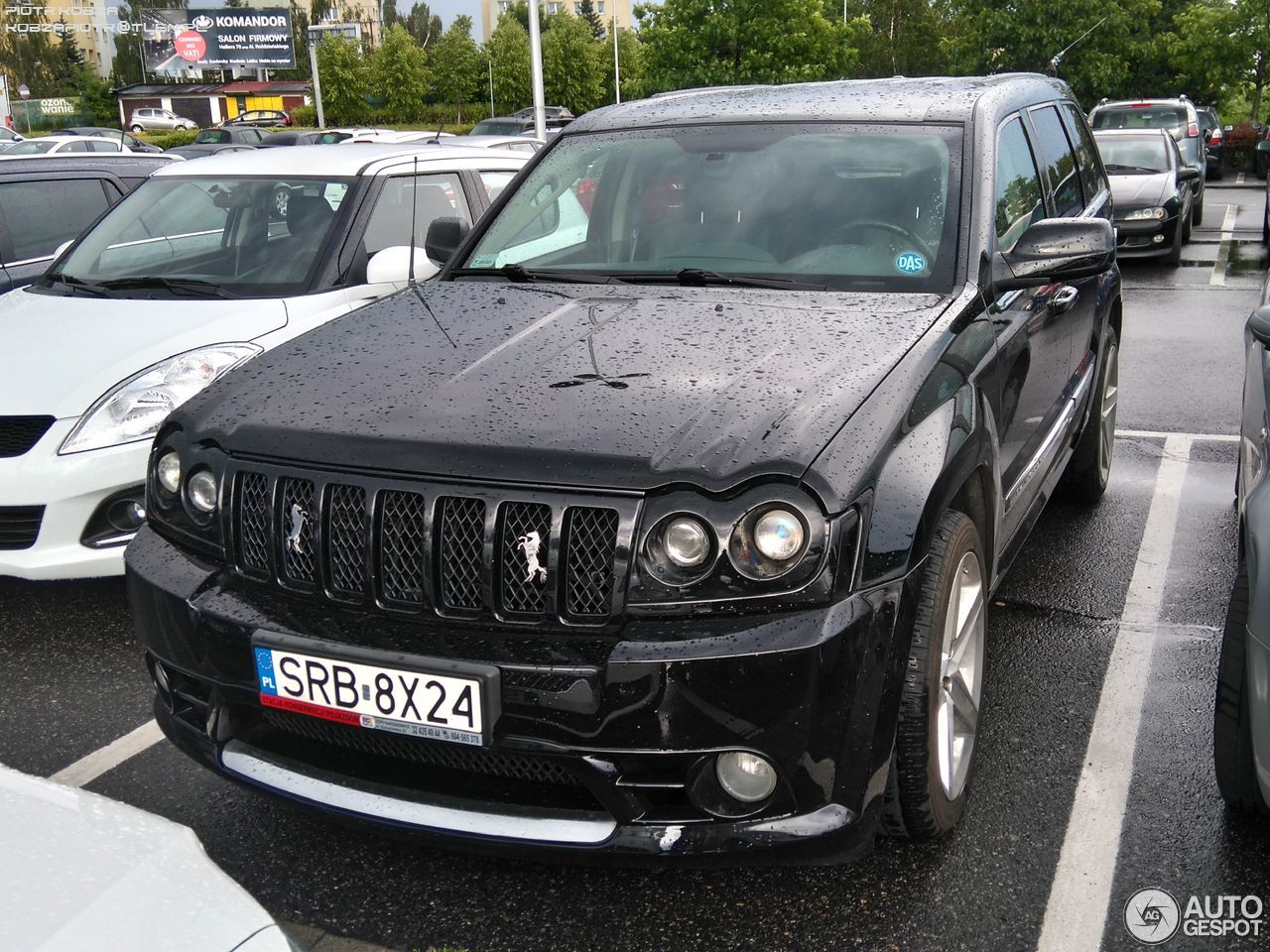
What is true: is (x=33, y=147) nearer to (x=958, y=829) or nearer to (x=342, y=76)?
(x=958, y=829)

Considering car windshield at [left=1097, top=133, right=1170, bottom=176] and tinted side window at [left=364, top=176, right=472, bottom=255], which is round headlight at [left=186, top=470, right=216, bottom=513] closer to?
tinted side window at [left=364, top=176, right=472, bottom=255]

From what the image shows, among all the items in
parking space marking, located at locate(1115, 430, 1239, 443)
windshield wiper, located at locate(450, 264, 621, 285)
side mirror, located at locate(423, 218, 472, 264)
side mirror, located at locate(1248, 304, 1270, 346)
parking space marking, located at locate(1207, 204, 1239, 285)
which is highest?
side mirror, located at locate(423, 218, 472, 264)

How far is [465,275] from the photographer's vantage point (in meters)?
4.01

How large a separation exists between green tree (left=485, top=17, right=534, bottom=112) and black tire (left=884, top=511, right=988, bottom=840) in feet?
208

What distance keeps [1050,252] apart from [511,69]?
64.9 metres

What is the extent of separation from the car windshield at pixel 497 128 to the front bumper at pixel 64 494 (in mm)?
28378

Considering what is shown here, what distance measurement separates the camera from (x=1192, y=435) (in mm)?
6750

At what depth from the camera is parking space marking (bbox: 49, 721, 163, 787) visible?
11.5 feet

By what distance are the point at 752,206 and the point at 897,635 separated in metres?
1.72

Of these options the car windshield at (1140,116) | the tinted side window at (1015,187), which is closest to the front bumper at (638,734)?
the tinted side window at (1015,187)

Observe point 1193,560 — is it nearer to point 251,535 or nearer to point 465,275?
point 465,275

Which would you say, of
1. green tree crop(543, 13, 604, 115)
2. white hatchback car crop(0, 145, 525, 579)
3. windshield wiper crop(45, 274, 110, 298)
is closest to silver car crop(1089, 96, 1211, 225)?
white hatchback car crop(0, 145, 525, 579)

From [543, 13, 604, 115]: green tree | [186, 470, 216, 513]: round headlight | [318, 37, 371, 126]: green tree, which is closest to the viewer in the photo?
[186, 470, 216, 513]: round headlight

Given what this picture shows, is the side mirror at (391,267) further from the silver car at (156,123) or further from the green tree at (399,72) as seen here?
the silver car at (156,123)
